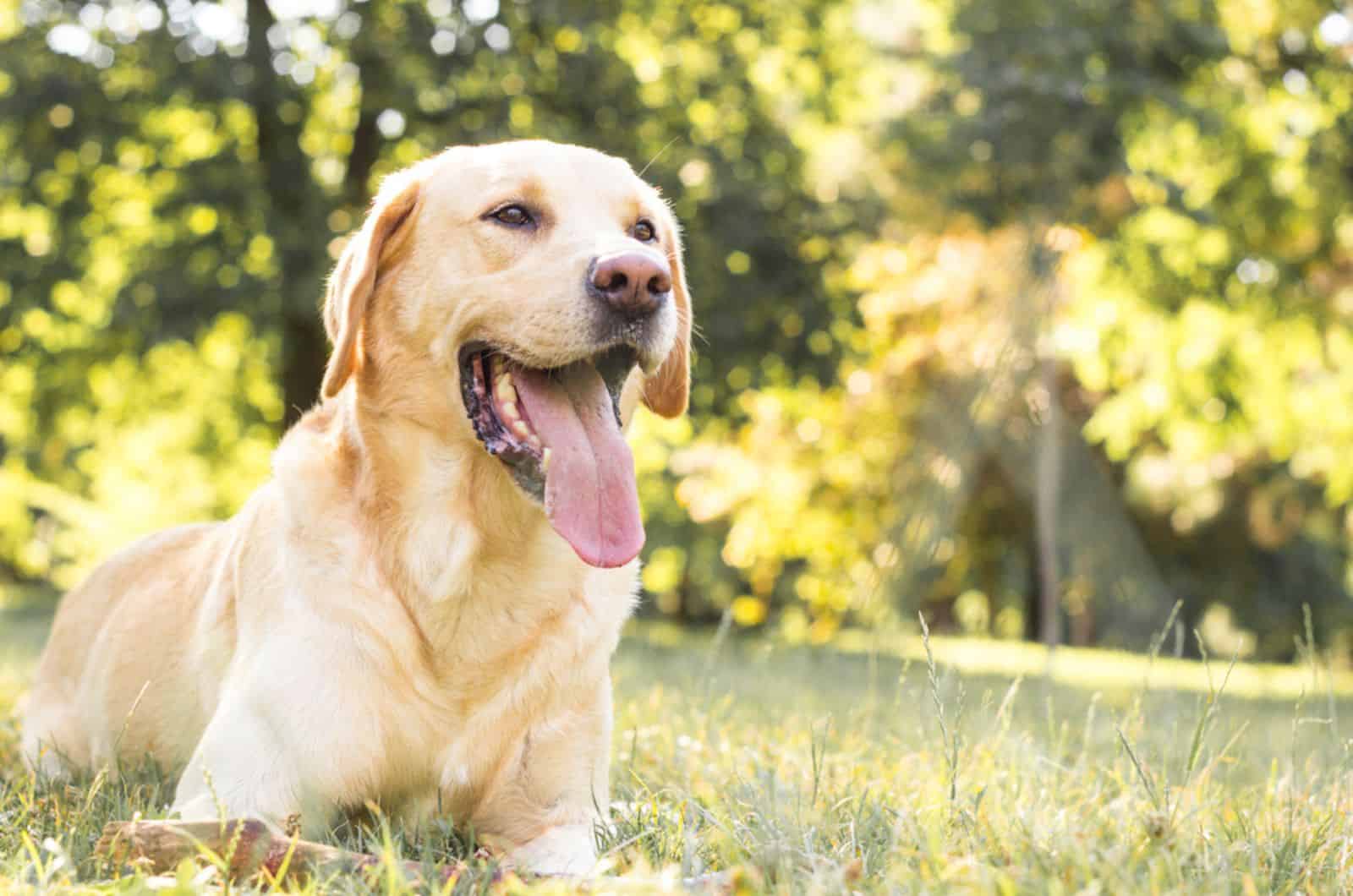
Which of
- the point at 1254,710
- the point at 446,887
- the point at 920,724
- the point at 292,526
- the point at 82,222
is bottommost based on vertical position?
the point at 1254,710

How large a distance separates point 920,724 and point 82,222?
398 inches

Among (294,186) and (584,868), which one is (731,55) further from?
(584,868)

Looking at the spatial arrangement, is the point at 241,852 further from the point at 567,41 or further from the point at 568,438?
the point at 567,41

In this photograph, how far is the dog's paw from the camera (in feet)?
8.52

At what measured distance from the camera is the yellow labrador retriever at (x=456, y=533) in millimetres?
2793

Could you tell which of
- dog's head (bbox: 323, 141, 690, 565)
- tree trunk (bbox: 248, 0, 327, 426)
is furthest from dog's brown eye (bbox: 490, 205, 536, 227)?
tree trunk (bbox: 248, 0, 327, 426)

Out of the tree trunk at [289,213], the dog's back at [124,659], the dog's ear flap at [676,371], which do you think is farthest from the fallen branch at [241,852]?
the tree trunk at [289,213]

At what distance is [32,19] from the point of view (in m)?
11.2

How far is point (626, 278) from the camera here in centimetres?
290

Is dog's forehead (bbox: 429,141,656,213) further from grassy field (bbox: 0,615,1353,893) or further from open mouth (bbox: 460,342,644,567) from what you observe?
grassy field (bbox: 0,615,1353,893)

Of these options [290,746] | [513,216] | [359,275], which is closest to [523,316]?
[513,216]

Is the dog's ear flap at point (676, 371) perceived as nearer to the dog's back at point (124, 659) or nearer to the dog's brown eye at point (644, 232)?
the dog's brown eye at point (644, 232)

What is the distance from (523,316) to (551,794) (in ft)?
3.44

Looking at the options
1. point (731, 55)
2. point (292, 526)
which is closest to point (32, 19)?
point (731, 55)
